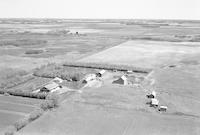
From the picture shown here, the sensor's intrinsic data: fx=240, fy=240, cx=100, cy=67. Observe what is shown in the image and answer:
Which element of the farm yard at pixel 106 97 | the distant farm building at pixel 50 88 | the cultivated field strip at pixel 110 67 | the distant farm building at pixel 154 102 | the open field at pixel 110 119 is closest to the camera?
the open field at pixel 110 119

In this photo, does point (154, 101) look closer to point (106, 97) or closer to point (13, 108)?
point (106, 97)

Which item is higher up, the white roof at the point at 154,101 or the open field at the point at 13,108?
the white roof at the point at 154,101

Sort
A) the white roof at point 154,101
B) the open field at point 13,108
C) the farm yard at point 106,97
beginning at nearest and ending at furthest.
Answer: the farm yard at point 106,97
the open field at point 13,108
the white roof at point 154,101

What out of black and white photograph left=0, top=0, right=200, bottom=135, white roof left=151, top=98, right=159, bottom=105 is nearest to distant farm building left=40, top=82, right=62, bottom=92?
Answer: black and white photograph left=0, top=0, right=200, bottom=135

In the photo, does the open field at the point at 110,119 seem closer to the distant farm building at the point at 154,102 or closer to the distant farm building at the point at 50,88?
the distant farm building at the point at 154,102

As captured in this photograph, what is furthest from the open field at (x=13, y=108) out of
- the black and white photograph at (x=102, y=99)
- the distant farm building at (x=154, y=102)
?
the distant farm building at (x=154, y=102)

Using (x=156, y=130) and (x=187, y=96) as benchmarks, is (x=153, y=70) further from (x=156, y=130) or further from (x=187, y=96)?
(x=156, y=130)

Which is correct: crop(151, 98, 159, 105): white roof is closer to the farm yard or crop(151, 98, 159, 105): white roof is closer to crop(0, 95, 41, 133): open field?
the farm yard

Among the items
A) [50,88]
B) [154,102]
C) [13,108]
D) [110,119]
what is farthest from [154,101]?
[13,108]
